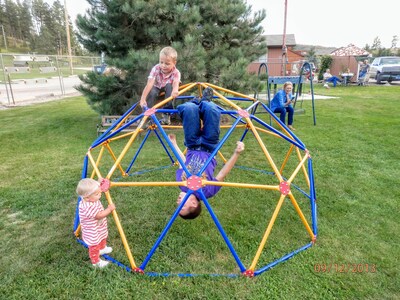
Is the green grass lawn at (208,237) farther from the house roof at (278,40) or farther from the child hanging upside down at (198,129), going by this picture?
the house roof at (278,40)

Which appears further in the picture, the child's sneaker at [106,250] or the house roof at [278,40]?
the house roof at [278,40]

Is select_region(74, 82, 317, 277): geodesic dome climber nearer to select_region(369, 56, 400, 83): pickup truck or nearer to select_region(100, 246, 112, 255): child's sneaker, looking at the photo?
A: select_region(100, 246, 112, 255): child's sneaker

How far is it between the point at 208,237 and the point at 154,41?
5.38m

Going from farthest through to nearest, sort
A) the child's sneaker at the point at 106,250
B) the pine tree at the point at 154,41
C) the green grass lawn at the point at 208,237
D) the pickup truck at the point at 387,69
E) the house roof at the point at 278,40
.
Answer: the house roof at the point at 278,40 < the pickup truck at the point at 387,69 < the pine tree at the point at 154,41 < the child's sneaker at the point at 106,250 < the green grass lawn at the point at 208,237

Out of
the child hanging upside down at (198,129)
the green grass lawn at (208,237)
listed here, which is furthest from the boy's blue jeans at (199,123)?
the green grass lawn at (208,237)

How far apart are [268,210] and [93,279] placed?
2.10 m

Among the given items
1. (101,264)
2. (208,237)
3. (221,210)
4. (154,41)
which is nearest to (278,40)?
(154,41)

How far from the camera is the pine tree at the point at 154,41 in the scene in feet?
20.3

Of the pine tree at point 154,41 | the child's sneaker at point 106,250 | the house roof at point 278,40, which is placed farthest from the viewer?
the house roof at point 278,40

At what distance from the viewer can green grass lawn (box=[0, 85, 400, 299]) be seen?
2.37m
